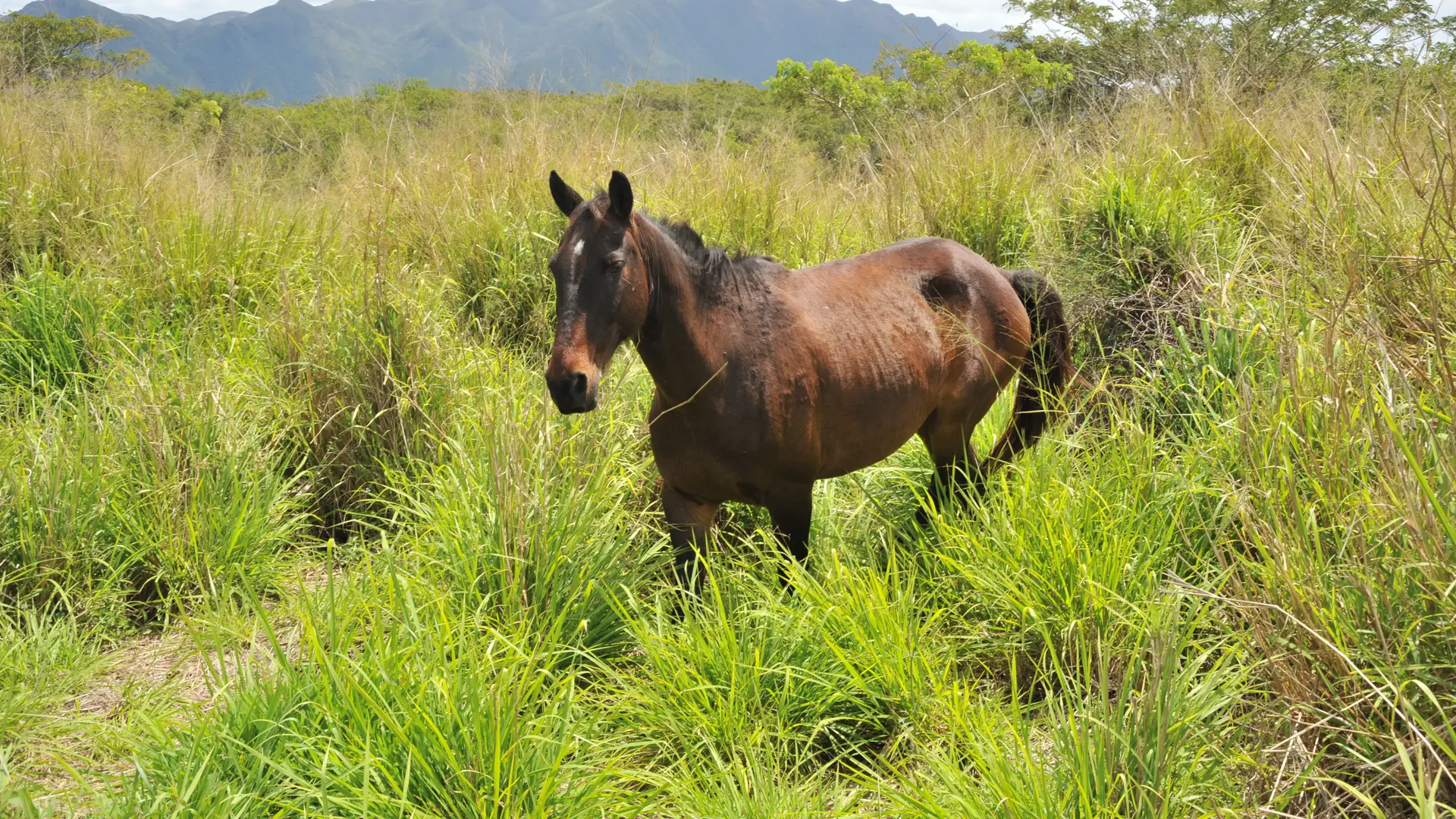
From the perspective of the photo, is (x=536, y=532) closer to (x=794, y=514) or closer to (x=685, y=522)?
(x=685, y=522)

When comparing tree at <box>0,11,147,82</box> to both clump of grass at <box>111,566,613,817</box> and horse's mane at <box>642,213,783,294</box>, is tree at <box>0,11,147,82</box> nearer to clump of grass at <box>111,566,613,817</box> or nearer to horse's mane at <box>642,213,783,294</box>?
horse's mane at <box>642,213,783,294</box>

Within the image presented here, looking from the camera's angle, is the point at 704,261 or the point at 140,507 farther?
the point at 140,507

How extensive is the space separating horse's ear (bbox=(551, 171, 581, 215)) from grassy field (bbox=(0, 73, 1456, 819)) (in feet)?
2.48

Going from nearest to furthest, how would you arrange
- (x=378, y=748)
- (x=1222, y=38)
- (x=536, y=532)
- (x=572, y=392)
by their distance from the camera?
(x=378, y=748)
(x=572, y=392)
(x=536, y=532)
(x=1222, y=38)

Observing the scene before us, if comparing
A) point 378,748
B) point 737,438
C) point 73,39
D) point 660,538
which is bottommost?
point 660,538

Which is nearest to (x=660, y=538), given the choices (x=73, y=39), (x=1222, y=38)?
(x=1222, y=38)

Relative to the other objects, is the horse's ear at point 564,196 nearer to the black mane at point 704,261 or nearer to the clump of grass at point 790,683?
the black mane at point 704,261

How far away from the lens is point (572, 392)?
2.51 metres

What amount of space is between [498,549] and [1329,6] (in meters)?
16.2

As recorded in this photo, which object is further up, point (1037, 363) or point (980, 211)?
point (980, 211)

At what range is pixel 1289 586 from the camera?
6.47ft

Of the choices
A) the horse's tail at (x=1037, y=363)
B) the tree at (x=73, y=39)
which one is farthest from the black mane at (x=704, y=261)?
the tree at (x=73, y=39)

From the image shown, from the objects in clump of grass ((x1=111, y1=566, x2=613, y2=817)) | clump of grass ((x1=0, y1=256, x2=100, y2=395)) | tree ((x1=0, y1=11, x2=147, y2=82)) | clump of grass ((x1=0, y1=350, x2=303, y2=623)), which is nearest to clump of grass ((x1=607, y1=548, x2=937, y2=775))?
clump of grass ((x1=111, y1=566, x2=613, y2=817))

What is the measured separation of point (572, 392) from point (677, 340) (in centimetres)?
56
